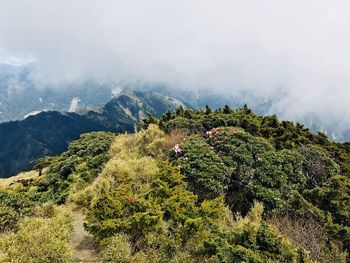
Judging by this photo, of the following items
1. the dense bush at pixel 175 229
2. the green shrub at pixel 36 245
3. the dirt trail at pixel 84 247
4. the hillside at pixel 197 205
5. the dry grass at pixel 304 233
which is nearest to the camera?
the green shrub at pixel 36 245

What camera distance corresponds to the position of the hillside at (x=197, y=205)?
9.48 meters

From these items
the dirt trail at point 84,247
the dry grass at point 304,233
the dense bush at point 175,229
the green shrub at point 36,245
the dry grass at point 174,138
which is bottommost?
the green shrub at point 36,245

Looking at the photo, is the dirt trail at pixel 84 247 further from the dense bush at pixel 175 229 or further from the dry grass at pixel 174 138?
the dry grass at pixel 174 138

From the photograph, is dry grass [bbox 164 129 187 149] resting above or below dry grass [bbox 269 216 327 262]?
above

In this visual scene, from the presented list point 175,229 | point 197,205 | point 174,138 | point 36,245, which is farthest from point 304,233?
point 174,138

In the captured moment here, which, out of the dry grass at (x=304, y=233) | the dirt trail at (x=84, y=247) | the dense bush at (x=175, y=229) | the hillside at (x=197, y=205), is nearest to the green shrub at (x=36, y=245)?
the hillside at (x=197, y=205)

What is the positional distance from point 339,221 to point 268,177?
295 centimetres

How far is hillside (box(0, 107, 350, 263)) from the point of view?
31.1 feet

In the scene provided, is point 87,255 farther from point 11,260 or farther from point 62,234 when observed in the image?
point 11,260

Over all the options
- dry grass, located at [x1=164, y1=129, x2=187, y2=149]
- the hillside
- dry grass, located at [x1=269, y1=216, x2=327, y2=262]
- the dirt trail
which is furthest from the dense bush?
dry grass, located at [x1=164, y1=129, x2=187, y2=149]

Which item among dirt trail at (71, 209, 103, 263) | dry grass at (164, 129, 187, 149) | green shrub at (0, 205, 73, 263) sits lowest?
green shrub at (0, 205, 73, 263)

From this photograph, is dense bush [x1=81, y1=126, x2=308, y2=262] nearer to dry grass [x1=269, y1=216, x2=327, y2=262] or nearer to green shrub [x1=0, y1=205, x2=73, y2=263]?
dry grass [x1=269, y1=216, x2=327, y2=262]

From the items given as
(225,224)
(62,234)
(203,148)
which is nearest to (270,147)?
(203,148)

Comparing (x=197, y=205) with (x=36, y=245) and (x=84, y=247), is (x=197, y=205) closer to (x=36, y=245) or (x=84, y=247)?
(x=84, y=247)
